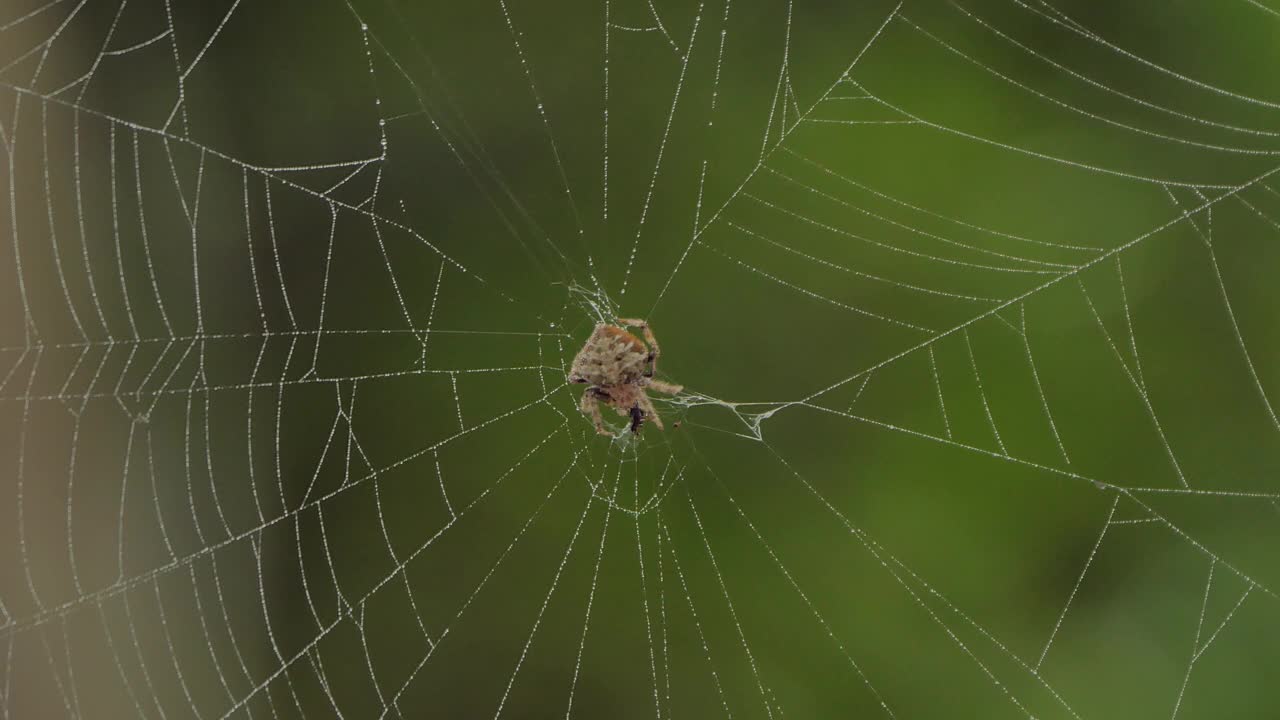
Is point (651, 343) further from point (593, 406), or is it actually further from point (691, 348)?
point (691, 348)

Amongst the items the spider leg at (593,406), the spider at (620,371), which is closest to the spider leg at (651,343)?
the spider at (620,371)

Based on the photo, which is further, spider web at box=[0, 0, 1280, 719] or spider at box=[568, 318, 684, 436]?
spider web at box=[0, 0, 1280, 719]

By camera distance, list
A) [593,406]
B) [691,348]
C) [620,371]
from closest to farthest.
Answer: [620,371]
[593,406]
[691,348]

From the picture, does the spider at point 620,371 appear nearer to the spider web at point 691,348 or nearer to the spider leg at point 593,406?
the spider leg at point 593,406

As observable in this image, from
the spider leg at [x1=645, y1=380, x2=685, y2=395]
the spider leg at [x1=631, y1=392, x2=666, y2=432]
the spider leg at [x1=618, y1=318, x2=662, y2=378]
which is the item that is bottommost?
the spider leg at [x1=631, y1=392, x2=666, y2=432]

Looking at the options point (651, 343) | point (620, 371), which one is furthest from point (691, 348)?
point (620, 371)

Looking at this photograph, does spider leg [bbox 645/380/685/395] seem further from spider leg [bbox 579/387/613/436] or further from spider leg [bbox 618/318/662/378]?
spider leg [bbox 579/387/613/436]

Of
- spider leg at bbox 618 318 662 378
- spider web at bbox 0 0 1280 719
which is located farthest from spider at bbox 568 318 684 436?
spider web at bbox 0 0 1280 719

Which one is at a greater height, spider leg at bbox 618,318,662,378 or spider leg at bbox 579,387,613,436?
spider leg at bbox 618,318,662,378
